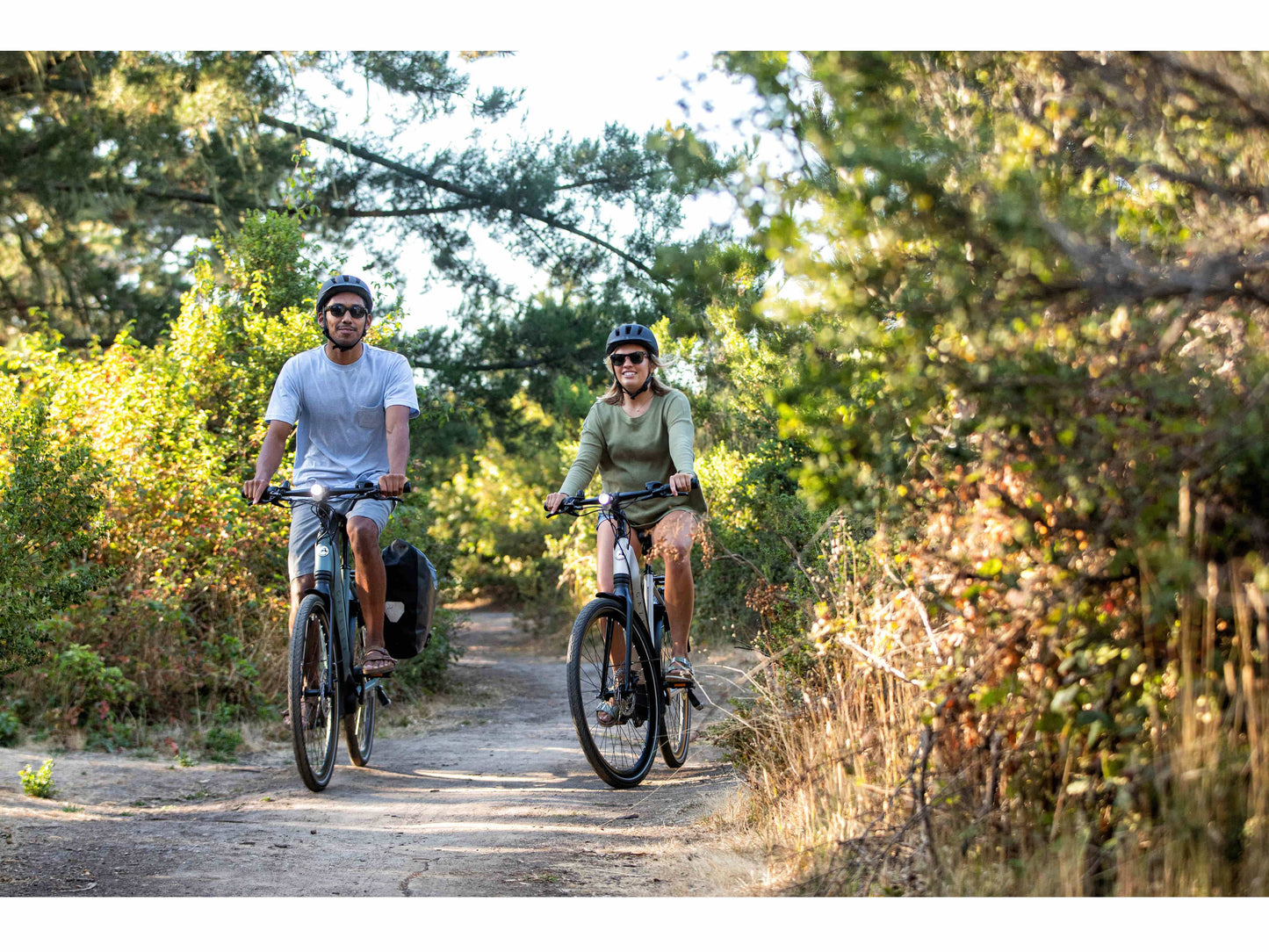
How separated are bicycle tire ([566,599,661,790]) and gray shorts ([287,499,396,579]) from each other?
1.09 meters

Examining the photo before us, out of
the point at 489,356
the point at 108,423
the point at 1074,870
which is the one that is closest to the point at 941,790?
the point at 1074,870

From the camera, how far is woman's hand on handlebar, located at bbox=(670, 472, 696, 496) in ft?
16.1

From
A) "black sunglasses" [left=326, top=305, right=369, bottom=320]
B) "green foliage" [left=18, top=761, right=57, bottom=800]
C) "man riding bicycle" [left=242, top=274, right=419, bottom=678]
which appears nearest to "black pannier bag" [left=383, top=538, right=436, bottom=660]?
"man riding bicycle" [left=242, top=274, right=419, bottom=678]

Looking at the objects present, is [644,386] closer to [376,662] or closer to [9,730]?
[376,662]

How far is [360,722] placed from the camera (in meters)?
5.75

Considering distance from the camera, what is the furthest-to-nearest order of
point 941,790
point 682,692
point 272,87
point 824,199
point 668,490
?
point 272,87, point 682,692, point 668,490, point 941,790, point 824,199

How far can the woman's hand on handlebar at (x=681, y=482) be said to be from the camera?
490 cm

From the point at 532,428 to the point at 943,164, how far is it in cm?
1109

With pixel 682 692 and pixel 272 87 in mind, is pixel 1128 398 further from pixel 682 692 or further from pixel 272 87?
pixel 272 87

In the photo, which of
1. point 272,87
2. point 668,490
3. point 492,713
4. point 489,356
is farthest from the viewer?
point 489,356

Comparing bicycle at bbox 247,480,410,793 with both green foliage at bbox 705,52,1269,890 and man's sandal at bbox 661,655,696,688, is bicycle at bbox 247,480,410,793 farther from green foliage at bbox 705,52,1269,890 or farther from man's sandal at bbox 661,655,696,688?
green foliage at bbox 705,52,1269,890

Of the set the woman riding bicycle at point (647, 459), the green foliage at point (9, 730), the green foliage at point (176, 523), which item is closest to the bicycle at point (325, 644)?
the woman riding bicycle at point (647, 459)

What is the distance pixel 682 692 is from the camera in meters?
5.48

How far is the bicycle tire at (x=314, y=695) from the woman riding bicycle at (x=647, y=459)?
1.20 metres
